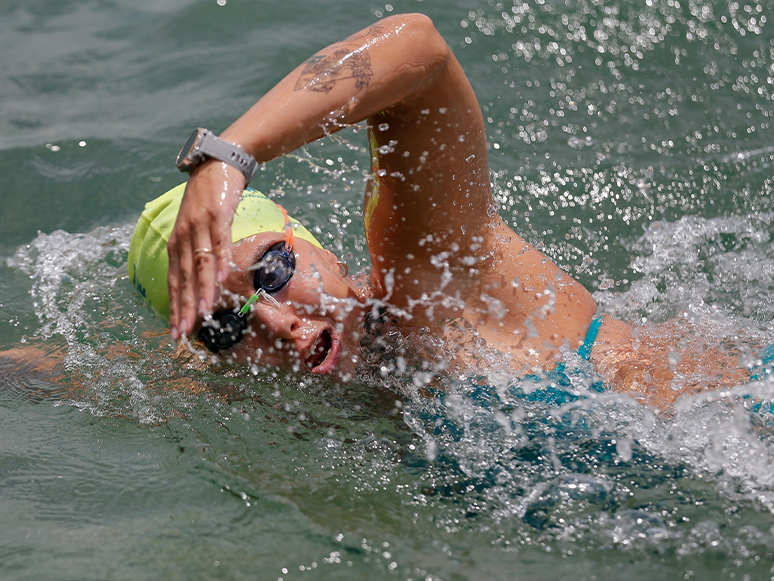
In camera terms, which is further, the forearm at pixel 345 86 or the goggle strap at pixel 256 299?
the goggle strap at pixel 256 299

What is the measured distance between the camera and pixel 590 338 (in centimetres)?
291

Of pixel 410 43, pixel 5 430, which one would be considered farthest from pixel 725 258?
pixel 5 430

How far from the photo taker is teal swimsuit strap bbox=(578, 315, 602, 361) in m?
2.86

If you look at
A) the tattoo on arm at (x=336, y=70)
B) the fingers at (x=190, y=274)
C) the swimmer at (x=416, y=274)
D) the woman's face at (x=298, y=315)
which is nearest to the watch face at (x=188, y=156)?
the fingers at (x=190, y=274)

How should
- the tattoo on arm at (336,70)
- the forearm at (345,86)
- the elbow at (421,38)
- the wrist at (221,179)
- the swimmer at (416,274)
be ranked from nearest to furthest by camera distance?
the wrist at (221,179)
the forearm at (345,86)
the tattoo on arm at (336,70)
the elbow at (421,38)
the swimmer at (416,274)

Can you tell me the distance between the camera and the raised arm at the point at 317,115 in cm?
188

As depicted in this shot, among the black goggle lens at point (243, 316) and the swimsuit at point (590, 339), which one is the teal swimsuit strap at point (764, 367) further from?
the black goggle lens at point (243, 316)

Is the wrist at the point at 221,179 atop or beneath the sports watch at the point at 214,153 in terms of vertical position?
beneath

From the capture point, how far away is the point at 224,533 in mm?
2234

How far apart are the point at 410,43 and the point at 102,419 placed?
1.97 meters

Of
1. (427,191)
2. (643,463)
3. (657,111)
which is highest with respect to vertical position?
(657,111)

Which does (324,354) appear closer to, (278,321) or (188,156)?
(278,321)

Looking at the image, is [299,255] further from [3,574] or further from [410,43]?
[3,574]

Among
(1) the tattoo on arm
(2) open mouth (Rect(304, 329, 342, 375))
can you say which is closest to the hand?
(1) the tattoo on arm
